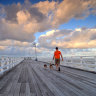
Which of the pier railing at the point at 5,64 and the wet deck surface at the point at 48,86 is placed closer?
the wet deck surface at the point at 48,86

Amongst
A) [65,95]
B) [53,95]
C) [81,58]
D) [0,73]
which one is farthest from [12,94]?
[81,58]

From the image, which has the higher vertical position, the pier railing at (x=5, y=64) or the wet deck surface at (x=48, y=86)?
the pier railing at (x=5, y=64)

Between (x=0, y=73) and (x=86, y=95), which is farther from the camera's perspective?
(x=0, y=73)

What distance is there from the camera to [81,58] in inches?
434

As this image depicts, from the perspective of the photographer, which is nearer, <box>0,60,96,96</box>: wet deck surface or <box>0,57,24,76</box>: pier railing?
<box>0,60,96,96</box>: wet deck surface

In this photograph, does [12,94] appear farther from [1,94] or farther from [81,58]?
[81,58]

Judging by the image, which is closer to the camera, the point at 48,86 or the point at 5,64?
the point at 48,86

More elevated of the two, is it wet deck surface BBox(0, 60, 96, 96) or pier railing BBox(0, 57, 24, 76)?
pier railing BBox(0, 57, 24, 76)

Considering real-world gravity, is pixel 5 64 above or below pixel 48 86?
above

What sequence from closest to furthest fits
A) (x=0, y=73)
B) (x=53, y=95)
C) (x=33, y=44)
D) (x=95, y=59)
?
(x=53, y=95)
(x=0, y=73)
(x=95, y=59)
(x=33, y=44)

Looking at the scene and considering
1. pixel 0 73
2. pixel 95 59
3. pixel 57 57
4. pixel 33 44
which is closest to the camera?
pixel 0 73

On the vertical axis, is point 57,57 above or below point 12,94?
above

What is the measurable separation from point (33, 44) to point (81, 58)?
159 ft

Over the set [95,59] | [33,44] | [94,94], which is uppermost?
[33,44]
